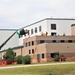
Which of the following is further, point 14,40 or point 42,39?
point 14,40

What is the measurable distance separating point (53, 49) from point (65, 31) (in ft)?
65.2

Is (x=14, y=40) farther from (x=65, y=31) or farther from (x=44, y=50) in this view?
(x=44, y=50)

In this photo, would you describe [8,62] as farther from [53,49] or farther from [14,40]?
[14,40]

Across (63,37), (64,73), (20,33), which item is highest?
(63,37)

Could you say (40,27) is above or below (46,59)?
above

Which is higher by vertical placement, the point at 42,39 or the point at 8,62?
the point at 42,39

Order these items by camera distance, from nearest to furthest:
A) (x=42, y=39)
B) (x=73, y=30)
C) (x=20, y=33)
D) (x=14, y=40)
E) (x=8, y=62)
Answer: (x=20, y=33) → (x=8, y=62) → (x=42, y=39) → (x=73, y=30) → (x=14, y=40)

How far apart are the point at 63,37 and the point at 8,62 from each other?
72.7 feet

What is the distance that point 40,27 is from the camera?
102312mm

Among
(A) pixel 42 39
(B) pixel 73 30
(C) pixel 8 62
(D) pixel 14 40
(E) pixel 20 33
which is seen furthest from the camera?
(D) pixel 14 40

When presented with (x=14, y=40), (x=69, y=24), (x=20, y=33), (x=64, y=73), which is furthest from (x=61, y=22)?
(x=20, y=33)

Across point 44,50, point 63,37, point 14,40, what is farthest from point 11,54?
point 14,40

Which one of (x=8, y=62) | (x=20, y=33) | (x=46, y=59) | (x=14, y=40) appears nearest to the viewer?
(x=20, y=33)

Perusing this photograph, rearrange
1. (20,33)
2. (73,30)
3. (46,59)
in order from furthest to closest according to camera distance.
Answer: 1. (73,30)
2. (46,59)
3. (20,33)
